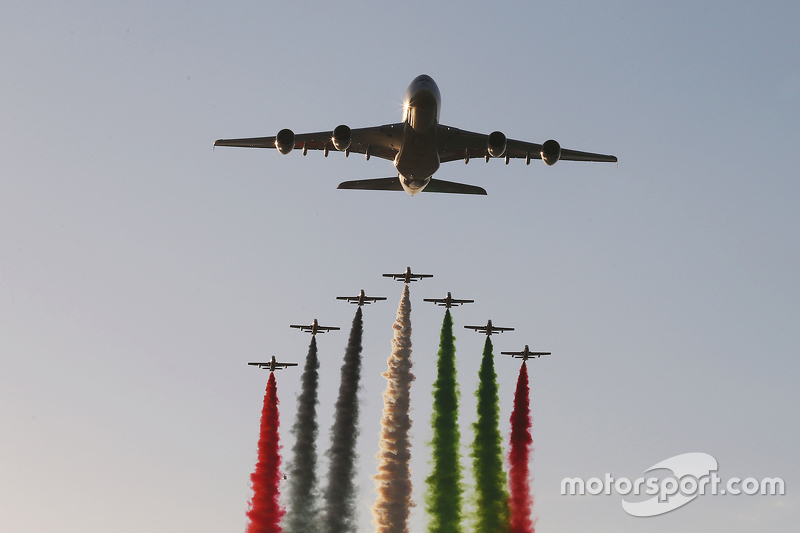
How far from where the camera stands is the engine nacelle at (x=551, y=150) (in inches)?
2820

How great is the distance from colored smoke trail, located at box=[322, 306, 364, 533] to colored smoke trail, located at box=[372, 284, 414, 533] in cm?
196

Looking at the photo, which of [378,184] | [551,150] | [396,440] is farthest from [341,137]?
[396,440]

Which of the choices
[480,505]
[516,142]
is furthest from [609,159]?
[480,505]

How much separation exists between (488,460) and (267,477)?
15.9m

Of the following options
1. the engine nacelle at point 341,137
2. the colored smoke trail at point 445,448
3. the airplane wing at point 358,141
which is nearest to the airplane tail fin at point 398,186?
the airplane wing at point 358,141

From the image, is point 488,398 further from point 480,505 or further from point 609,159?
point 609,159

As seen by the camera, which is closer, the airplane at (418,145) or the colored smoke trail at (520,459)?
the airplane at (418,145)

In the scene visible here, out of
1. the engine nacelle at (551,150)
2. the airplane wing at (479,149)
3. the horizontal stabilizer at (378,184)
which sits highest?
the airplane wing at (479,149)

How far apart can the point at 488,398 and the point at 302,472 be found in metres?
14.5

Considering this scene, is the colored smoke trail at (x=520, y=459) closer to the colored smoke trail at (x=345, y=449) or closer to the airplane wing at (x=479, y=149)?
the colored smoke trail at (x=345, y=449)

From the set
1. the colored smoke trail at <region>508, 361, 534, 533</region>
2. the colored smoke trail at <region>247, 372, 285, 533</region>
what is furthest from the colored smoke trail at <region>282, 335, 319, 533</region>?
the colored smoke trail at <region>508, 361, 534, 533</region>

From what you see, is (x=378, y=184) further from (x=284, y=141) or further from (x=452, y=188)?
(x=284, y=141)

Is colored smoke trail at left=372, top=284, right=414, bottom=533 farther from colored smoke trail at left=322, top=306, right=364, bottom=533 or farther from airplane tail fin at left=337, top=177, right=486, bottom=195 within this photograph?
airplane tail fin at left=337, top=177, right=486, bottom=195

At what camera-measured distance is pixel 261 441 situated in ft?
315
